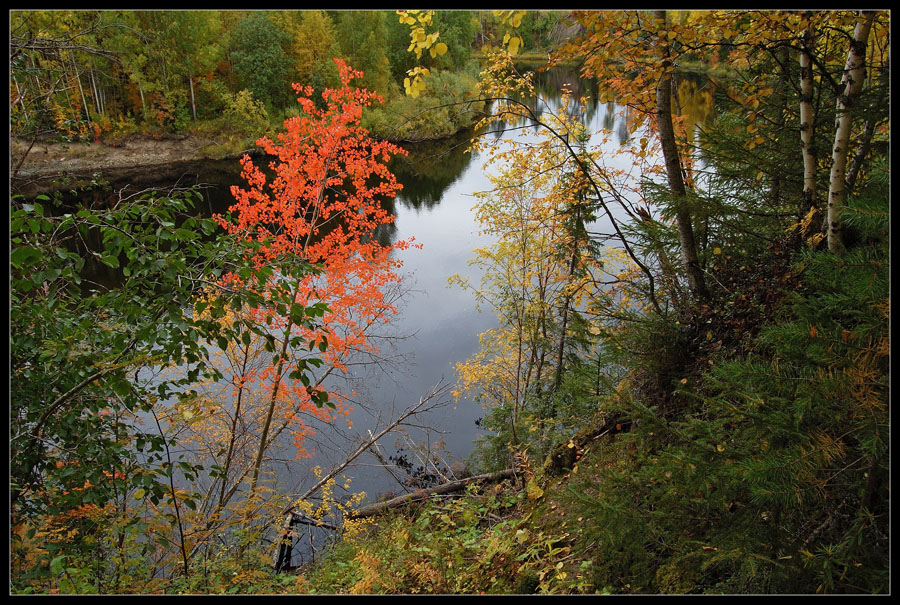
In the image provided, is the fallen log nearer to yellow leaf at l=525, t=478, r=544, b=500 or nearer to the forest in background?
yellow leaf at l=525, t=478, r=544, b=500

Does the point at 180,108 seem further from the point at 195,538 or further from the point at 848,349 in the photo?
the point at 848,349

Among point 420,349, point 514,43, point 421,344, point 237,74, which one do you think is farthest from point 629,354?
point 237,74

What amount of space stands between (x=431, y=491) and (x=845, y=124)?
718 cm

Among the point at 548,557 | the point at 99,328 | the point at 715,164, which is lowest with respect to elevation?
the point at 548,557

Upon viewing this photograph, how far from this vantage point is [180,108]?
25000 mm

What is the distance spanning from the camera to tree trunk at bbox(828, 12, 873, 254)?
8.48ft

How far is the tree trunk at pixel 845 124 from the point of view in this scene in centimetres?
258

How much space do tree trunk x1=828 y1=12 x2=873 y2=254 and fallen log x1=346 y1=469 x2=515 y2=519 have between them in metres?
4.70

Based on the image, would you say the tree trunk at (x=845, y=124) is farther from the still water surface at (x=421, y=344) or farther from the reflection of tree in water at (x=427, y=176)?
the reflection of tree in water at (x=427, y=176)

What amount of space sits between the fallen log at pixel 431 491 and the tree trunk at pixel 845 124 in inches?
185

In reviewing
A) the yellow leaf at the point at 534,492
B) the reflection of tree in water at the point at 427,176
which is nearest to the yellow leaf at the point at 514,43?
the yellow leaf at the point at 534,492

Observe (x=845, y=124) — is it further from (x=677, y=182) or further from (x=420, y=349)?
(x=420, y=349)

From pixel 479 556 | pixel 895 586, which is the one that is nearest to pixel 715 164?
pixel 895 586
